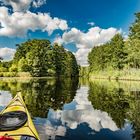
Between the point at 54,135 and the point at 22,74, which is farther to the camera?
the point at 22,74

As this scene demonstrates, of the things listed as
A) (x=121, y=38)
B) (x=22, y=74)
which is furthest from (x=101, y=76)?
(x=22, y=74)

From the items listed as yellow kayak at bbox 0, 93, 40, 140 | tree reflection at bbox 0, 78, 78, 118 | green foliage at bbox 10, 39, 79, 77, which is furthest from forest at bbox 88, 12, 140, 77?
yellow kayak at bbox 0, 93, 40, 140

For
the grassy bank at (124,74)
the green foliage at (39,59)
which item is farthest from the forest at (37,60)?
the grassy bank at (124,74)

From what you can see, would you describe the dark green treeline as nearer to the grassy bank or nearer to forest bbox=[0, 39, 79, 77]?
the grassy bank

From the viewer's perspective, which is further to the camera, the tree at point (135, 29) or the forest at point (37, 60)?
the forest at point (37, 60)

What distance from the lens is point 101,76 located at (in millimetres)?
100438

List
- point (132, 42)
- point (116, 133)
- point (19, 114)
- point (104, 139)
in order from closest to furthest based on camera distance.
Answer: point (19, 114) → point (104, 139) → point (116, 133) → point (132, 42)

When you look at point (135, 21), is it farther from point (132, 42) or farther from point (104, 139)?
point (104, 139)

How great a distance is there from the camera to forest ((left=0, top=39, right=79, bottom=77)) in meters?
90.9

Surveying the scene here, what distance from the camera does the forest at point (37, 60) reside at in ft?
298

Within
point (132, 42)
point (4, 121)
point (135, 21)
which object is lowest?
point (4, 121)

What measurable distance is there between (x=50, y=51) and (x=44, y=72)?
32.1 ft

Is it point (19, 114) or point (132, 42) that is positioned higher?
point (132, 42)

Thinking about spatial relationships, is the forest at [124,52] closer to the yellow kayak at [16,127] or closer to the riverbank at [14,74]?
the riverbank at [14,74]
